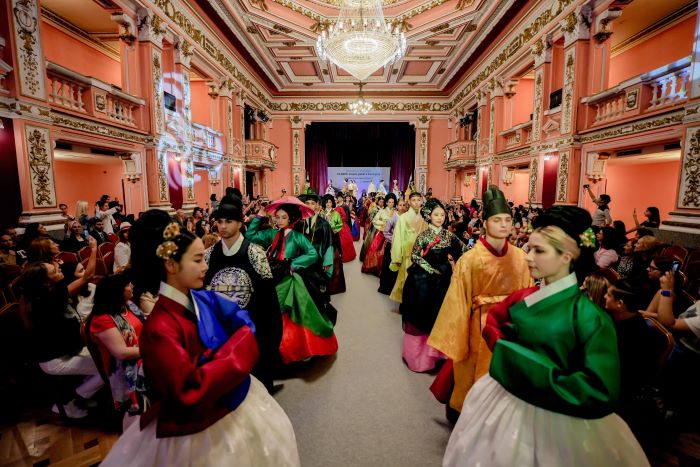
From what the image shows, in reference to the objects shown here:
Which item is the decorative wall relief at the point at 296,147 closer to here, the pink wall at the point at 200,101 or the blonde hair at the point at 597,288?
the pink wall at the point at 200,101

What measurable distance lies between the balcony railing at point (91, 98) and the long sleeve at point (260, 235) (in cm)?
387

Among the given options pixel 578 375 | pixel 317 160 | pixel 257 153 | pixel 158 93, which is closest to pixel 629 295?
pixel 578 375

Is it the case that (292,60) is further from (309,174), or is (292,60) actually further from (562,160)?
(562,160)

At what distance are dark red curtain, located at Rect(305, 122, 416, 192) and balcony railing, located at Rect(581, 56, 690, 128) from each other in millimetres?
11106

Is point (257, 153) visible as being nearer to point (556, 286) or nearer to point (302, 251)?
point (302, 251)

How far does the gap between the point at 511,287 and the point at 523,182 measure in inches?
431

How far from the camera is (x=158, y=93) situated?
7.10 metres

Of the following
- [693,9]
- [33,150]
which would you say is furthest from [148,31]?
[693,9]

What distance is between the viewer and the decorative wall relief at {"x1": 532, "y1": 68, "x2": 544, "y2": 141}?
26.4 ft

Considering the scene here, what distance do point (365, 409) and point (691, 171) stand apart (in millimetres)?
5429

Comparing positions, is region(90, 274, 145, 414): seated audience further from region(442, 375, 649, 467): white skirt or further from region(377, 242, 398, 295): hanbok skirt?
region(377, 242, 398, 295): hanbok skirt

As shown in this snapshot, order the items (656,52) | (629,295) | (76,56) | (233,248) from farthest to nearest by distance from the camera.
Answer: (76,56) → (656,52) → (233,248) → (629,295)

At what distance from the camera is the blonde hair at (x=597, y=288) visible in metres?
1.99

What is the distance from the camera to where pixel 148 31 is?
6.65 meters
